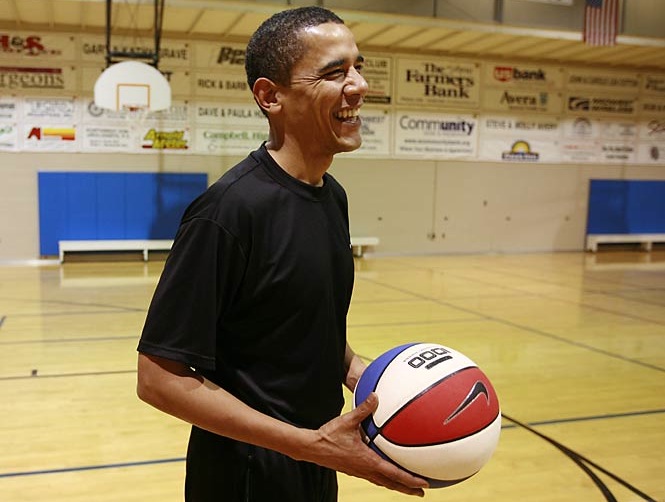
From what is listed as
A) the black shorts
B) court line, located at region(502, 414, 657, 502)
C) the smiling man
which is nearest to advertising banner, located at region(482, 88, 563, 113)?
court line, located at region(502, 414, 657, 502)

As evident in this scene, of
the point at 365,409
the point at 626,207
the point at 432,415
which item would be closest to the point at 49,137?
the point at 432,415

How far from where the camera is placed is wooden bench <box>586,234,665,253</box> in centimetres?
1359

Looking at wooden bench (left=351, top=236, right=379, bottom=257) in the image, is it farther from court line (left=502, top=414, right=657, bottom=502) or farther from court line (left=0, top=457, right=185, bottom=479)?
court line (left=0, top=457, right=185, bottom=479)

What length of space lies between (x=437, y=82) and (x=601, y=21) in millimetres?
3017

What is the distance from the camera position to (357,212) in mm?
12281

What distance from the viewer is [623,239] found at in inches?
540

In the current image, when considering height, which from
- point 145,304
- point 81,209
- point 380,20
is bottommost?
point 145,304

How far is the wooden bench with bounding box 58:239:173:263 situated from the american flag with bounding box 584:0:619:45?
7.66m

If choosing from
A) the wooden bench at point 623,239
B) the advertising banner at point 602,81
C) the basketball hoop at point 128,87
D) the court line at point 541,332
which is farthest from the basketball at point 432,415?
the advertising banner at point 602,81

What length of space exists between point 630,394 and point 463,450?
3.59m

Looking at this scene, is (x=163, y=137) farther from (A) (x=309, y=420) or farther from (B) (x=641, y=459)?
(A) (x=309, y=420)

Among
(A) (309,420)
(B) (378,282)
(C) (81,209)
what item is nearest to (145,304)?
(B) (378,282)

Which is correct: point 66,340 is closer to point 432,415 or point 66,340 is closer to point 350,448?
point 432,415

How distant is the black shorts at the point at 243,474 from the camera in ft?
4.60
